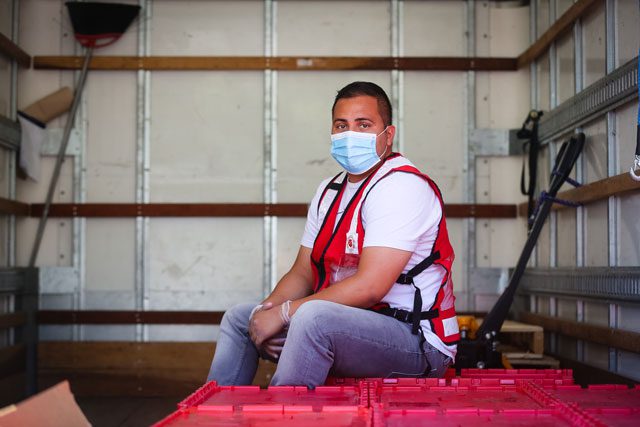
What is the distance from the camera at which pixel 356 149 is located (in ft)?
11.7

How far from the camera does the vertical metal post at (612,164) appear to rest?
4.25 m

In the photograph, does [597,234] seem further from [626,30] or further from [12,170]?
[12,170]

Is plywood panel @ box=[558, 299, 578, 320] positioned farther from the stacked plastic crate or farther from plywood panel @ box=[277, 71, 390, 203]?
the stacked plastic crate

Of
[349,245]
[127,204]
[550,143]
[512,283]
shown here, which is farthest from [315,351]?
[127,204]

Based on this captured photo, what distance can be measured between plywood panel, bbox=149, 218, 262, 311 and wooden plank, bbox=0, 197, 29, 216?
931 mm

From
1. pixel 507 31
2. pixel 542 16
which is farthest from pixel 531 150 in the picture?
pixel 507 31

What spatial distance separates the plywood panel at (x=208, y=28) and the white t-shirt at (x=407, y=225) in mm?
3201

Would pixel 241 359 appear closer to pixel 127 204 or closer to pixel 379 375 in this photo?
pixel 379 375

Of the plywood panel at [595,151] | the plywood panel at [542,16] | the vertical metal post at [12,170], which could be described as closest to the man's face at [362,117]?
the plywood panel at [595,151]

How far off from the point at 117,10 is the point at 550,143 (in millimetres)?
3292

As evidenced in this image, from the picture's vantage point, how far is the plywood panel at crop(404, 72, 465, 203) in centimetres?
614

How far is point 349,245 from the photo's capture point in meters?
3.40

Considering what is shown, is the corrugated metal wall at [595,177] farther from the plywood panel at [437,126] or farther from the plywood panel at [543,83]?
the plywood panel at [437,126]

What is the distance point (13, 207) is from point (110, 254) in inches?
30.6
